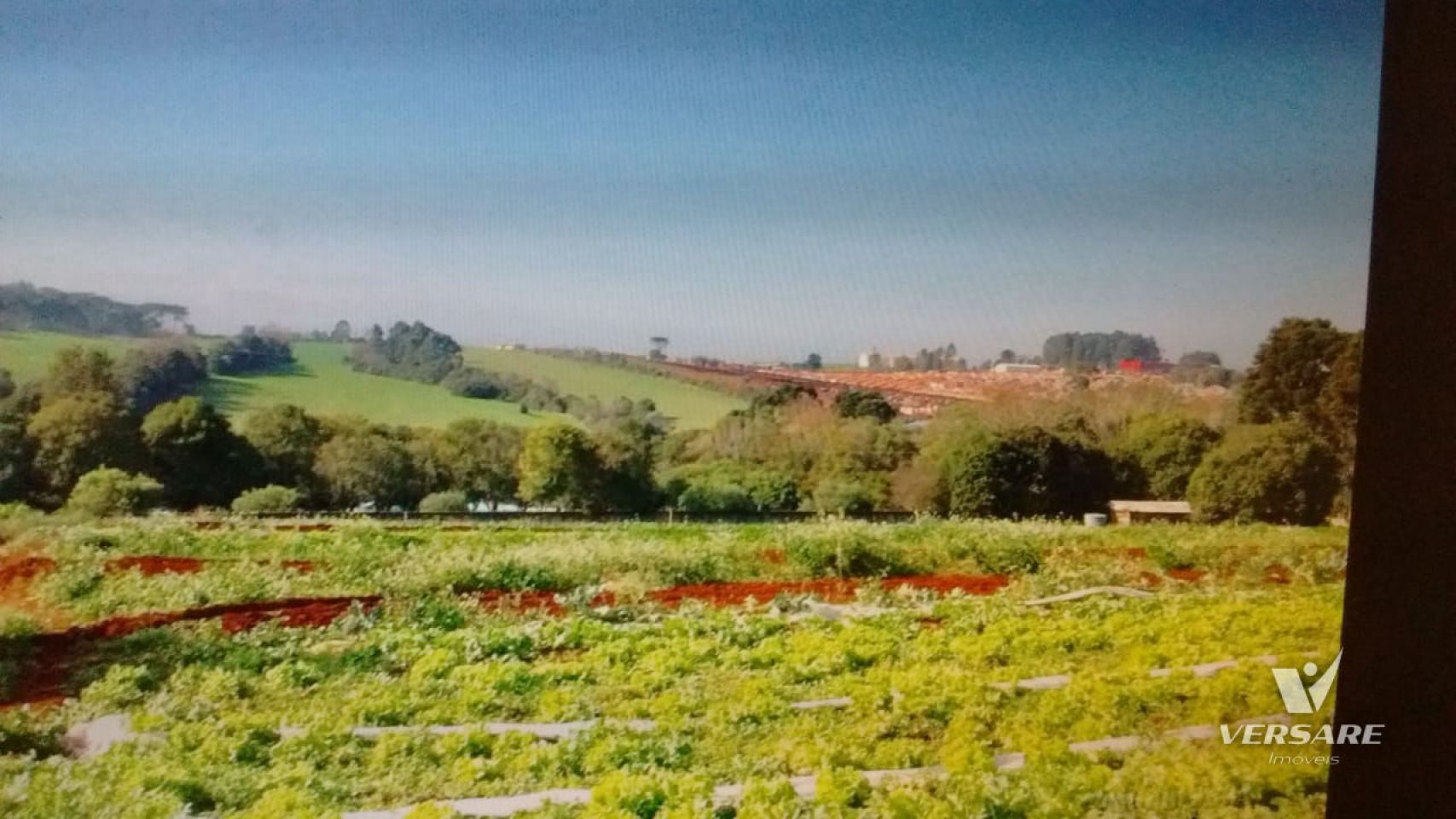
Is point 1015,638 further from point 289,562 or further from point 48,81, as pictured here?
point 48,81

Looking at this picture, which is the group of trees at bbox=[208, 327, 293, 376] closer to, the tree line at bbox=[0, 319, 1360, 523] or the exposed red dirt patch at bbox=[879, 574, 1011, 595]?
the tree line at bbox=[0, 319, 1360, 523]

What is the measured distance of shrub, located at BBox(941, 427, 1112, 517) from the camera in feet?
9.03

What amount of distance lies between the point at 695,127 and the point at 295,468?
1107mm

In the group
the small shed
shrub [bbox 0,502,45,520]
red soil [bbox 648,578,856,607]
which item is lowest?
red soil [bbox 648,578,856,607]

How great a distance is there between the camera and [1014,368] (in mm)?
2662

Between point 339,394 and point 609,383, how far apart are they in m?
0.57

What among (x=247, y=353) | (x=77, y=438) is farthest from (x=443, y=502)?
(x=77, y=438)

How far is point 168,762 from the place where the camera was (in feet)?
7.41

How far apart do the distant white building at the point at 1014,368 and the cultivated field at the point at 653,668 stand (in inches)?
14.9

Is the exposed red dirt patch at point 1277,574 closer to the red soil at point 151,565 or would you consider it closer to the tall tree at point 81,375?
the red soil at point 151,565

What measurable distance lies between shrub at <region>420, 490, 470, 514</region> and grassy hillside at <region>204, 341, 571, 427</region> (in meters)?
0.16

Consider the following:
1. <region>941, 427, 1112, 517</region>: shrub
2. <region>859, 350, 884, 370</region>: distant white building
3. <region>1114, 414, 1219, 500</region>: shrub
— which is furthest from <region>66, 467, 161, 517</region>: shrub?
<region>1114, 414, 1219, 500</region>: shrub

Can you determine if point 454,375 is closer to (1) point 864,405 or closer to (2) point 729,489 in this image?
(2) point 729,489

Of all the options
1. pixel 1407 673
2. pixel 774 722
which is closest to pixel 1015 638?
pixel 774 722
